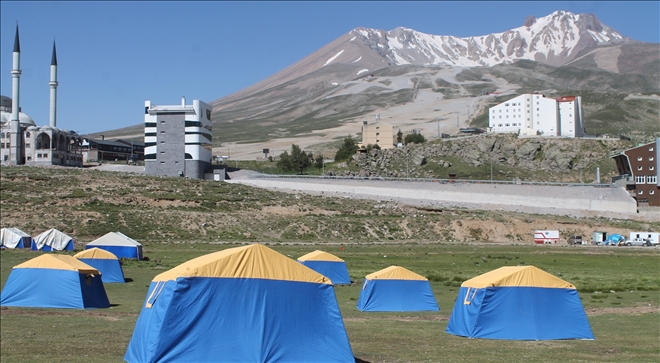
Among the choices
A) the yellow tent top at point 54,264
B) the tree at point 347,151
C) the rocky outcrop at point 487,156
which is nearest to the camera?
the yellow tent top at point 54,264

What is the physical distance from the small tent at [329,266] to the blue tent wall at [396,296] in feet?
26.6

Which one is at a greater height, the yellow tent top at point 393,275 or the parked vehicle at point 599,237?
the yellow tent top at point 393,275

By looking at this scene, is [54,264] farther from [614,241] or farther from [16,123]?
[16,123]

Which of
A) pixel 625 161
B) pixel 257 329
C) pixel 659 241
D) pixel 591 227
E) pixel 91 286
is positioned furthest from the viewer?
pixel 625 161

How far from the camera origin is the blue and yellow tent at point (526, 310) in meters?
21.7

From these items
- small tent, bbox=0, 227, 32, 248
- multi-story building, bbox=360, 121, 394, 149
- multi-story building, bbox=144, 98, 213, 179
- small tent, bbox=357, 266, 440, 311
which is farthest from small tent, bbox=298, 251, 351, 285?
multi-story building, bbox=360, 121, 394, 149

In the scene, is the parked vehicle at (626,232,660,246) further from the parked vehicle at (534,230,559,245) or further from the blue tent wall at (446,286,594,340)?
the blue tent wall at (446,286,594,340)

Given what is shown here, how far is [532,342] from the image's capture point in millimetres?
21156

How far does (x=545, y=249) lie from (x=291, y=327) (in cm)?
5431

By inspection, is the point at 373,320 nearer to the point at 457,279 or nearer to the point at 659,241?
the point at 457,279

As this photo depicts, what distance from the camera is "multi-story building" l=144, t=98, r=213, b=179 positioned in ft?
404

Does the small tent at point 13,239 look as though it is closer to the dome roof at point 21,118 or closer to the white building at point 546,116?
the dome roof at point 21,118

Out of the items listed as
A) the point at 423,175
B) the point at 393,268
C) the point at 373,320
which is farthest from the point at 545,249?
the point at 423,175

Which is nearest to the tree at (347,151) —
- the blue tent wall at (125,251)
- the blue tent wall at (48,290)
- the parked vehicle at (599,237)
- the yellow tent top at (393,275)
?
the parked vehicle at (599,237)
